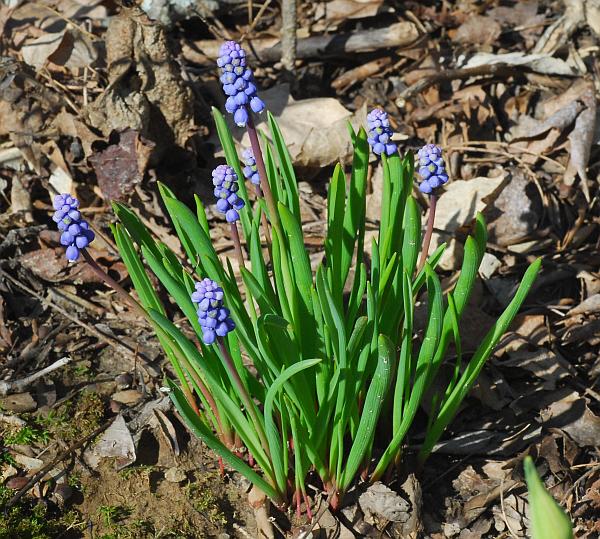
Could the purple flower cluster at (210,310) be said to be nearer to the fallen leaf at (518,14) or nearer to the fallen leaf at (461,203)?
the fallen leaf at (461,203)

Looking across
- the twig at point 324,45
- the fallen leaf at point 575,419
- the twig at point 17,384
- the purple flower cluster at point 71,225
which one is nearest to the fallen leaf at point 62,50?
the twig at point 324,45

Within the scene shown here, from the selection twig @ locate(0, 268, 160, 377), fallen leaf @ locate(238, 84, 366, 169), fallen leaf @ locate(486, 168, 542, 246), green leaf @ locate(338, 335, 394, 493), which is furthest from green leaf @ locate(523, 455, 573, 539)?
fallen leaf @ locate(238, 84, 366, 169)

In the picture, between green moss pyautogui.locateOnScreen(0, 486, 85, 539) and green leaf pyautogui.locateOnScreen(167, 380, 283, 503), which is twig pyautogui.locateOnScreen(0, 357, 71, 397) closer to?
green moss pyautogui.locateOnScreen(0, 486, 85, 539)

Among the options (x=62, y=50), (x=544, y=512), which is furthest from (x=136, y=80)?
(x=544, y=512)

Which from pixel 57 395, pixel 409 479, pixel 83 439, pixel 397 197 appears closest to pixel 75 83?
pixel 57 395

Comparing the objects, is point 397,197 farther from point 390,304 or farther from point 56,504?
point 56,504
